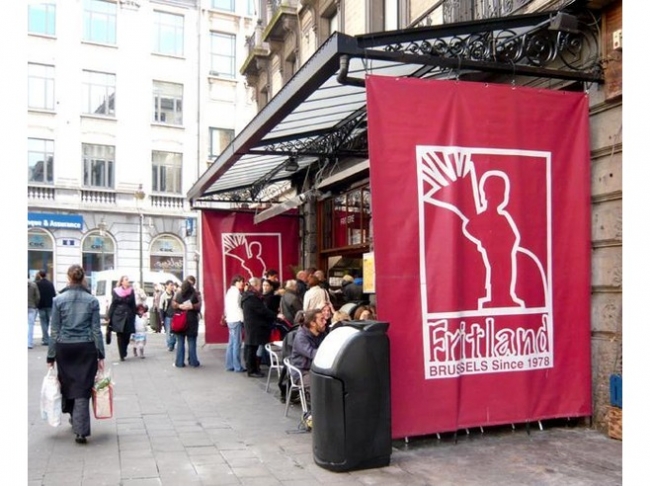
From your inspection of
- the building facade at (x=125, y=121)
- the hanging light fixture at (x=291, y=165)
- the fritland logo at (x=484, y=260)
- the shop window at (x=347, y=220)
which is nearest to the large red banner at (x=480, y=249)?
the fritland logo at (x=484, y=260)

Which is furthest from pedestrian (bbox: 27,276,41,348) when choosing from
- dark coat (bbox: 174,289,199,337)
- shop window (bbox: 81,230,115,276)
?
shop window (bbox: 81,230,115,276)

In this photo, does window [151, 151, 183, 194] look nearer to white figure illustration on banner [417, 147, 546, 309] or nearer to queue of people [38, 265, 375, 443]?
queue of people [38, 265, 375, 443]

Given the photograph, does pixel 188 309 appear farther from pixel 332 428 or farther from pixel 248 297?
pixel 332 428

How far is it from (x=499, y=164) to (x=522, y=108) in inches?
26.6

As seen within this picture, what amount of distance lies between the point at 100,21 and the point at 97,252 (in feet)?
39.2

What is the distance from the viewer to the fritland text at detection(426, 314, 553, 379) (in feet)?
20.6

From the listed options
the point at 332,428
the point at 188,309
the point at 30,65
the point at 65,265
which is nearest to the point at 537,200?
the point at 332,428

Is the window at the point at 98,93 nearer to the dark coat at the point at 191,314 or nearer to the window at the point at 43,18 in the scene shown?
the window at the point at 43,18

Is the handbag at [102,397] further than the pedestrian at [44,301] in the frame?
No

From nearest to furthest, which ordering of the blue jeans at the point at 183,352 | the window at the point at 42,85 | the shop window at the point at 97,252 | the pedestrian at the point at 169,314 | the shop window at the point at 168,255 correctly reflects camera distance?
the blue jeans at the point at 183,352, the pedestrian at the point at 169,314, the window at the point at 42,85, the shop window at the point at 97,252, the shop window at the point at 168,255

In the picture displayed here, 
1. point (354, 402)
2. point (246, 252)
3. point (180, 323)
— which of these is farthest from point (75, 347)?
point (246, 252)

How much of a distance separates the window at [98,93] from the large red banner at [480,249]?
29.5 meters

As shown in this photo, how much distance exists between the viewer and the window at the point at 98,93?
106 feet

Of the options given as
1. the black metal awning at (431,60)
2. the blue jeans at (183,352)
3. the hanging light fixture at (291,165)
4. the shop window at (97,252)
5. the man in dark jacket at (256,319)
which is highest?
the black metal awning at (431,60)
